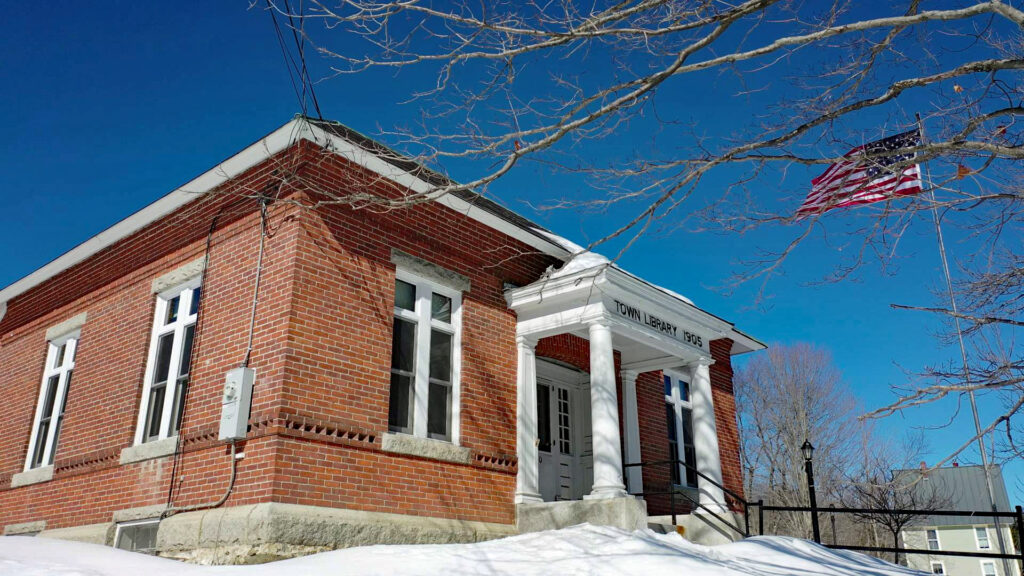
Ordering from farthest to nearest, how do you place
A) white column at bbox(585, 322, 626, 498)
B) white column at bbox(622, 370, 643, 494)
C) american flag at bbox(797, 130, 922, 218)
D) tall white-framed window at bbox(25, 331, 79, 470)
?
white column at bbox(622, 370, 643, 494), tall white-framed window at bbox(25, 331, 79, 470), white column at bbox(585, 322, 626, 498), american flag at bbox(797, 130, 922, 218)

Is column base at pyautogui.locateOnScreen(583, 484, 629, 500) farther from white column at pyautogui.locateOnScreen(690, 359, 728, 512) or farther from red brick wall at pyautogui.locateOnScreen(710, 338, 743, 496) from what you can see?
red brick wall at pyautogui.locateOnScreen(710, 338, 743, 496)

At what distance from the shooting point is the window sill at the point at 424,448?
9180mm

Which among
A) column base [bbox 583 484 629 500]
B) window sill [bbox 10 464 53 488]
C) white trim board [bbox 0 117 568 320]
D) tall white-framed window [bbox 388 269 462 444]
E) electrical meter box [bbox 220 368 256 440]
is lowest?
column base [bbox 583 484 629 500]

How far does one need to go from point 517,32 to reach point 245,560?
5802 millimetres

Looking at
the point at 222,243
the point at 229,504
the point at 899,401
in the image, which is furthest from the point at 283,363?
the point at 899,401

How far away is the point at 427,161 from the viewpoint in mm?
6062

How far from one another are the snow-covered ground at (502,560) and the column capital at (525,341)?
352 cm

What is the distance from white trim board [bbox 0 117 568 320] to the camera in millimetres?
9258

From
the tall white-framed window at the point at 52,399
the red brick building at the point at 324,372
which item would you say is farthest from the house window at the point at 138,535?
the tall white-framed window at the point at 52,399

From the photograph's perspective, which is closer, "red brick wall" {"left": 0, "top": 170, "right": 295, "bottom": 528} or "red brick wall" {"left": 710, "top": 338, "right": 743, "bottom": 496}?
"red brick wall" {"left": 0, "top": 170, "right": 295, "bottom": 528}

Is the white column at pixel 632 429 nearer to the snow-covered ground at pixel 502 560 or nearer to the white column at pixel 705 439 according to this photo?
the white column at pixel 705 439

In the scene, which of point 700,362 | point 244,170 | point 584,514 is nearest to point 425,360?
point 584,514

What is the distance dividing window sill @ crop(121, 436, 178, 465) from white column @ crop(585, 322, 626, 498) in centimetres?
535

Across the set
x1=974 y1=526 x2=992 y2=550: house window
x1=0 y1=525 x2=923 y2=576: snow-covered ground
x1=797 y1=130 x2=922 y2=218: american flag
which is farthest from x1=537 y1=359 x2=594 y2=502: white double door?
x1=974 y1=526 x2=992 y2=550: house window
